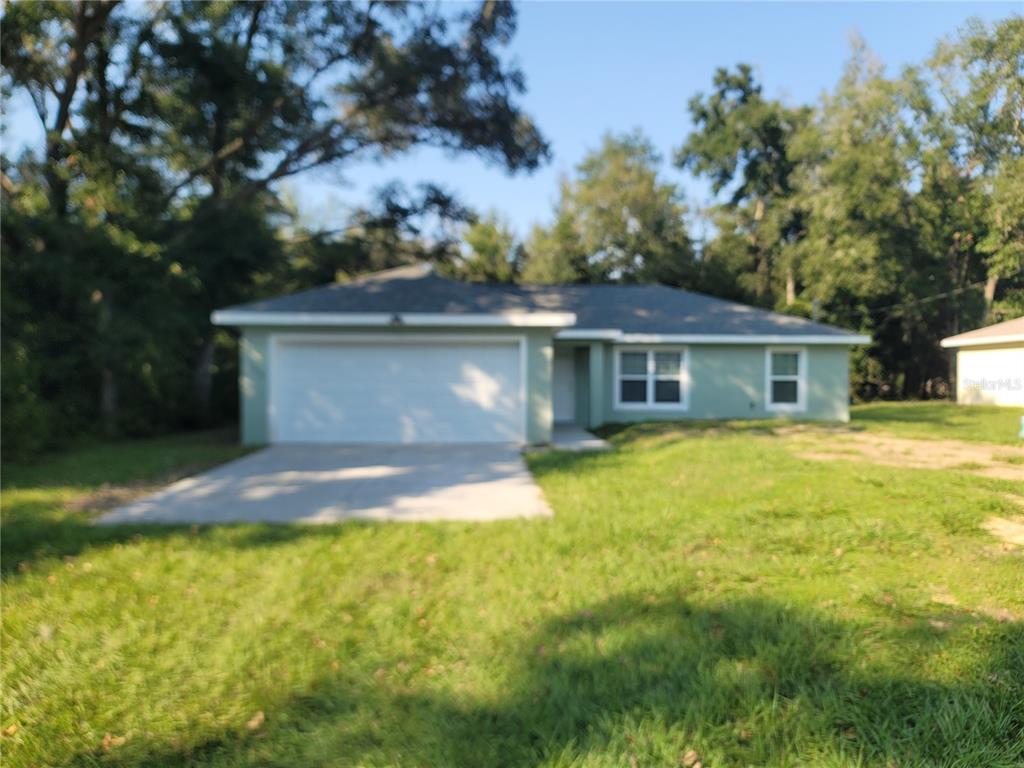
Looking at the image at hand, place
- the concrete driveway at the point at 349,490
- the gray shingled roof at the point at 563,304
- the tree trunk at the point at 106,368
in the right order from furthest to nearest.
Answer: the gray shingled roof at the point at 563,304 → the tree trunk at the point at 106,368 → the concrete driveway at the point at 349,490

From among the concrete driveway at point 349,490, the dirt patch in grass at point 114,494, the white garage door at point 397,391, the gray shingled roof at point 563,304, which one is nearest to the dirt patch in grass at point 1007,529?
the concrete driveway at point 349,490

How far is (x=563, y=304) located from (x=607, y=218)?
11.6 meters

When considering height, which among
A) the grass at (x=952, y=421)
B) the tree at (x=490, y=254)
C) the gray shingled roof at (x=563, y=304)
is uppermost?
the tree at (x=490, y=254)

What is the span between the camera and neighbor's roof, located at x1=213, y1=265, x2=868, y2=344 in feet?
34.3

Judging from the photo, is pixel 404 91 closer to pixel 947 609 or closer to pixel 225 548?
pixel 225 548

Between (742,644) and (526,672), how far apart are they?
3.58 ft

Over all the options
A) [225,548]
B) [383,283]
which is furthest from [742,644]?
[383,283]

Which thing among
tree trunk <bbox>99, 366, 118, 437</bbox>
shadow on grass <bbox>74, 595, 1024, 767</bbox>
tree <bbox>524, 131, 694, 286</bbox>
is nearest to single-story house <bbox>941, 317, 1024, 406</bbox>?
shadow on grass <bbox>74, 595, 1024, 767</bbox>

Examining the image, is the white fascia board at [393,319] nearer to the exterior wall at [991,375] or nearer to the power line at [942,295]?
the power line at [942,295]

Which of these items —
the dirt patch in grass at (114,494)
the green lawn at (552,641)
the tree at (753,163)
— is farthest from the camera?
the dirt patch in grass at (114,494)

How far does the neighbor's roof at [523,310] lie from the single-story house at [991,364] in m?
5.72

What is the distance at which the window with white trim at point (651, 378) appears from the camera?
46.2ft

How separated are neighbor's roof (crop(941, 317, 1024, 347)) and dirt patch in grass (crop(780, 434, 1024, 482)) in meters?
0.39

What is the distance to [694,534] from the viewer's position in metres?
4.43
